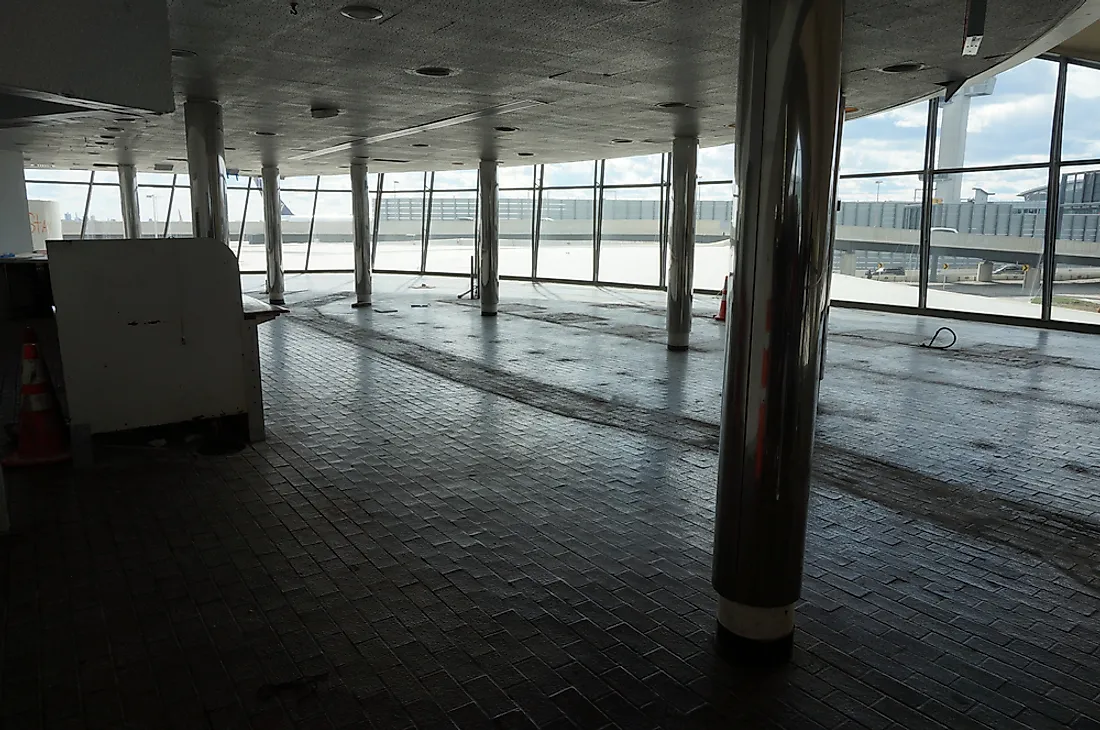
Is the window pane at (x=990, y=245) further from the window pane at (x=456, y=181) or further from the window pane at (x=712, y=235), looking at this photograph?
the window pane at (x=456, y=181)

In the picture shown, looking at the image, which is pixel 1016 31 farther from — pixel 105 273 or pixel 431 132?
pixel 431 132

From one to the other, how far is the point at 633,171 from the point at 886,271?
7.66m

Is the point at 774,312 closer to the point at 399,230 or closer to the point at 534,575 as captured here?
the point at 534,575

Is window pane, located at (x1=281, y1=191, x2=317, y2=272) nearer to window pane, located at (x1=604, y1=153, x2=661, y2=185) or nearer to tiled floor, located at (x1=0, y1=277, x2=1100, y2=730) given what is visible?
window pane, located at (x1=604, y1=153, x2=661, y2=185)

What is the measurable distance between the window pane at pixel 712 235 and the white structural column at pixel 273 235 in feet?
34.5

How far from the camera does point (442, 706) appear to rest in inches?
128

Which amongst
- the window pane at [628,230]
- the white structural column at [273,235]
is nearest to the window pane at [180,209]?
the white structural column at [273,235]

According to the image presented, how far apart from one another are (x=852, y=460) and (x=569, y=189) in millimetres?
19200

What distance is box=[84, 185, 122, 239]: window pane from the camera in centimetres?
2653

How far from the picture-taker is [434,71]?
8.09 metres

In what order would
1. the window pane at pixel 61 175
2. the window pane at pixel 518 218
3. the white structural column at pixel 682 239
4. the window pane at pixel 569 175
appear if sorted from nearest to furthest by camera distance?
the white structural column at pixel 682 239
the window pane at pixel 569 175
the window pane at pixel 61 175
the window pane at pixel 518 218

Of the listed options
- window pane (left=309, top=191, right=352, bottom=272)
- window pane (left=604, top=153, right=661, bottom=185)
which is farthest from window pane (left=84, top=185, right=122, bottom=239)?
window pane (left=604, top=153, right=661, bottom=185)

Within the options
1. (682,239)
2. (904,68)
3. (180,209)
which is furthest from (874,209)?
(180,209)

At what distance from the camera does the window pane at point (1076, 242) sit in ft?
52.1
